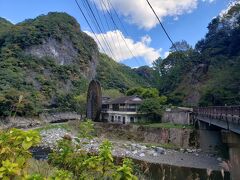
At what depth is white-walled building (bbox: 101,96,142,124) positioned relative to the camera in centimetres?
4486

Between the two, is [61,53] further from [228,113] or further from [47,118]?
[228,113]

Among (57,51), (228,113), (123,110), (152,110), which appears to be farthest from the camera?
(57,51)

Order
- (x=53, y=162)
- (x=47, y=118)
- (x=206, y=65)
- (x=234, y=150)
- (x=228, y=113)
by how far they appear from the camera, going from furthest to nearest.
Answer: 1. (x=47, y=118)
2. (x=206, y=65)
3. (x=228, y=113)
4. (x=234, y=150)
5. (x=53, y=162)

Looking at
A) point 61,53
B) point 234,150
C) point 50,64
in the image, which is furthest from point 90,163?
point 61,53

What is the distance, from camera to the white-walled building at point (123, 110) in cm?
4486

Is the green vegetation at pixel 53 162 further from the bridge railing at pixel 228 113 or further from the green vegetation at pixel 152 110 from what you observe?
the green vegetation at pixel 152 110

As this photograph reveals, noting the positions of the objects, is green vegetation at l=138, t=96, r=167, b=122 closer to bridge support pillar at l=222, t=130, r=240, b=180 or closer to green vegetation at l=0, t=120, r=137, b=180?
bridge support pillar at l=222, t=130, r=240, b=180

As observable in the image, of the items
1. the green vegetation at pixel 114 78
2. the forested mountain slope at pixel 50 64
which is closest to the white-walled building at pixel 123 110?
A: the forested mountain slope at pixel 50 64

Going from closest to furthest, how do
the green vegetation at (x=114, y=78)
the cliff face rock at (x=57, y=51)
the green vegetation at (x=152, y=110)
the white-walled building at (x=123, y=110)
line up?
the green vegetation at (x=152, y=110), the white-walled building at (x=123, y=110), the cliff face rock at (x=57, y=51), the green vegetation at (x=114, y=78)

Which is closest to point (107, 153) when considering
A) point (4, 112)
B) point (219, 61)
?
point (4, 112)

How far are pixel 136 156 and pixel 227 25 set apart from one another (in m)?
45.0

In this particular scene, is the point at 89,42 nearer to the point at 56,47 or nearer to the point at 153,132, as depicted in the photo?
the point at 56,47

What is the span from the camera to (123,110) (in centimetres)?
4688

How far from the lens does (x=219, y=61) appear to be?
55.2 m
